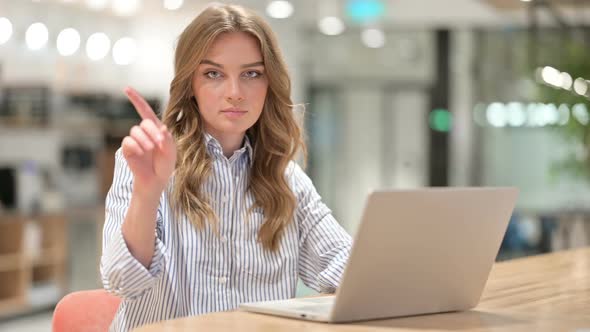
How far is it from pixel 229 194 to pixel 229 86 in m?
0.25

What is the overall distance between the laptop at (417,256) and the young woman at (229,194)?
0.27 m

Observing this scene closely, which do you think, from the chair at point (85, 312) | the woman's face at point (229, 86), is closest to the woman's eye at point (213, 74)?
the woman's face at point (229, 86)

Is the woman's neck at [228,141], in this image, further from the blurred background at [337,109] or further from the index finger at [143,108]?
the blurred background at [337,109]

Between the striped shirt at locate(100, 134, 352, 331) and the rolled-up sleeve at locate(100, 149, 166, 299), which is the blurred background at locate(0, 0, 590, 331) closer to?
the striped shirt at locate(100, 134, 352, 331)

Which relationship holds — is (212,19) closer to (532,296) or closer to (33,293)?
(532,296)

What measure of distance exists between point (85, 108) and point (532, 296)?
8.32 m

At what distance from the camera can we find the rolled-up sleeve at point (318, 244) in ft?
7.44

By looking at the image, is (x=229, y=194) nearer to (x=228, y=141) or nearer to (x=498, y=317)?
(x=228, y=141)

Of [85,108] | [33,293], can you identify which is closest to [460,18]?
[85,108]

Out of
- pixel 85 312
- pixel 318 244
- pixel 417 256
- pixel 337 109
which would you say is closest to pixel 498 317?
pixel 417 256

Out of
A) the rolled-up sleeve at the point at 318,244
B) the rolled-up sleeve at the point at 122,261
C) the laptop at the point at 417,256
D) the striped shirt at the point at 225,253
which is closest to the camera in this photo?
the laptop at the point at 417,256

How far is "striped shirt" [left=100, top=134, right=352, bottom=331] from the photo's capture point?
6.58ft

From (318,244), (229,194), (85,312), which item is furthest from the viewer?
(318,244)

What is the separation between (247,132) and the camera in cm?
230
